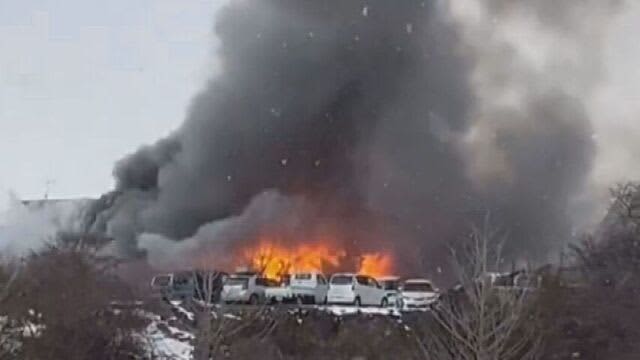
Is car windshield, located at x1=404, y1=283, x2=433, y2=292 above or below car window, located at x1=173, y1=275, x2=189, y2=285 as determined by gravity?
below

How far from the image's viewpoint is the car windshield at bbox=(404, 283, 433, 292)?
29609mm

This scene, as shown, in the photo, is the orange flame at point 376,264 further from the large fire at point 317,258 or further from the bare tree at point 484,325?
the bare tree at point 484,325

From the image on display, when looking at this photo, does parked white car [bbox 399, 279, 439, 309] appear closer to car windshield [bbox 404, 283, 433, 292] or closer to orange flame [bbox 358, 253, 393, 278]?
car windshield [bbox 404, 283, 433, 292]

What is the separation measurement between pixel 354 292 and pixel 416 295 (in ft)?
6.01

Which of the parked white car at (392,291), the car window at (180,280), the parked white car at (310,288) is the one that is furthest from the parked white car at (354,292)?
the car window at (180,280)

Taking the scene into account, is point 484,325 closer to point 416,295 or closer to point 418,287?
point 416,295

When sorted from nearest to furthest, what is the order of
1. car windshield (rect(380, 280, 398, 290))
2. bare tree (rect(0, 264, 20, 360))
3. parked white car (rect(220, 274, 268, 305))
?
bare tree (rect(0, 264, 20, 360))
parked white car (rect(220, 274, 268, 305))
car windshield (rect(380, 280, 398, 290))

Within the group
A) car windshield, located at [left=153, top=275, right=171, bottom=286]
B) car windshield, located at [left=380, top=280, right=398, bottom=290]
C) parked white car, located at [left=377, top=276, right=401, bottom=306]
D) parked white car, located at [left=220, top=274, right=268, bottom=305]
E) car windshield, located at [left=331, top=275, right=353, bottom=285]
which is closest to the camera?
parked white car, located at [left=220, top=274, right=268, bottom=305]

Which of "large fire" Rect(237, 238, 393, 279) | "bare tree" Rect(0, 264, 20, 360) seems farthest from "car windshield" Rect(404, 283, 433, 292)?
"bare tree" Rect(0, 264, 20, 360)

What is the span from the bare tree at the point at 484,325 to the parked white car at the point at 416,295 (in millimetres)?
6134

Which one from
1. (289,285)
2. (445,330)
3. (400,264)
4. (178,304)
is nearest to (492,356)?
(445,330)

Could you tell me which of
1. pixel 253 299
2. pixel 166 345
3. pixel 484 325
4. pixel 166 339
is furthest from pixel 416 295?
pixel 484 325

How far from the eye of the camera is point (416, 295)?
28.8 m

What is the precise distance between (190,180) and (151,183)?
2915mm
